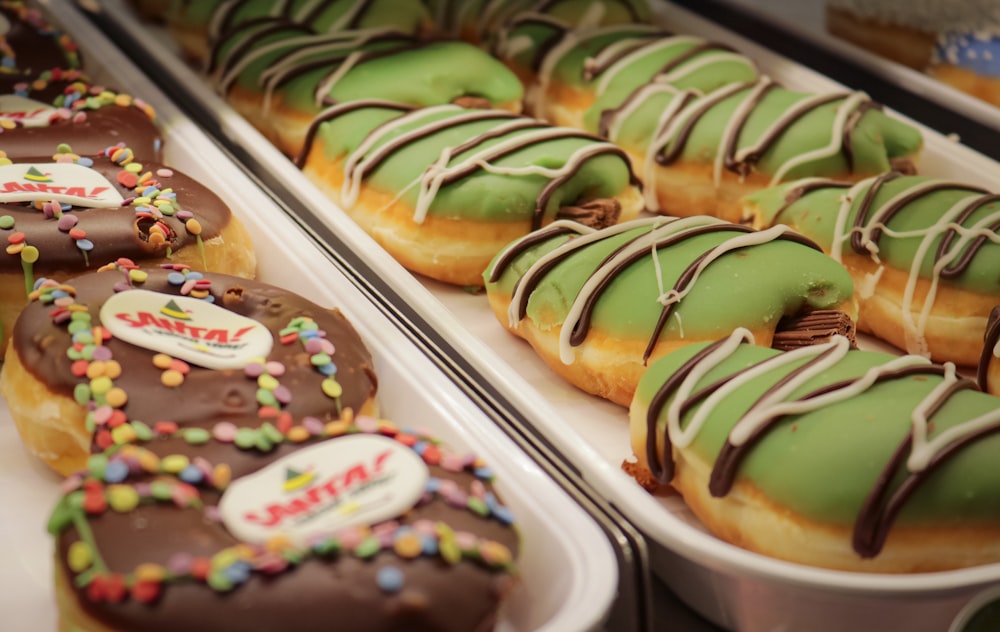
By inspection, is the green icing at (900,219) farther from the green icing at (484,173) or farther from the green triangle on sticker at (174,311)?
the green triangle on sticker at (174,311)

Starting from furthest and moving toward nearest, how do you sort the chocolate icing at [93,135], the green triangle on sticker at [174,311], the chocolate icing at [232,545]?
the chocolate icing at [93,135] → the green triangle on sticker at [174,311] → the chocolate icing at [232,545]

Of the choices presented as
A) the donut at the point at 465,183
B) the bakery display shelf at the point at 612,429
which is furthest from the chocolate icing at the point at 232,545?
the donut at the point at 465,183

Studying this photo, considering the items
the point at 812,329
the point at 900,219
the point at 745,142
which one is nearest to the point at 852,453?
the point at 812,329

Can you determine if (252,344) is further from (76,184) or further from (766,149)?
(766,149)

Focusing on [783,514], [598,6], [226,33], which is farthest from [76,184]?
[598,6]

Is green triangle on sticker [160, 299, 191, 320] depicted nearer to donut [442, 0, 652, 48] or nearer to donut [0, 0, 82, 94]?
donut [0, 0, 82, 94]

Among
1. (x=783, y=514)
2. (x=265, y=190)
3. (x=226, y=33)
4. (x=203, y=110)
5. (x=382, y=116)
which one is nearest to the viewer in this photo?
(x=783, y=514)

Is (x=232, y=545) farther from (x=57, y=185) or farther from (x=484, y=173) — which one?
(x=484, y=173)
